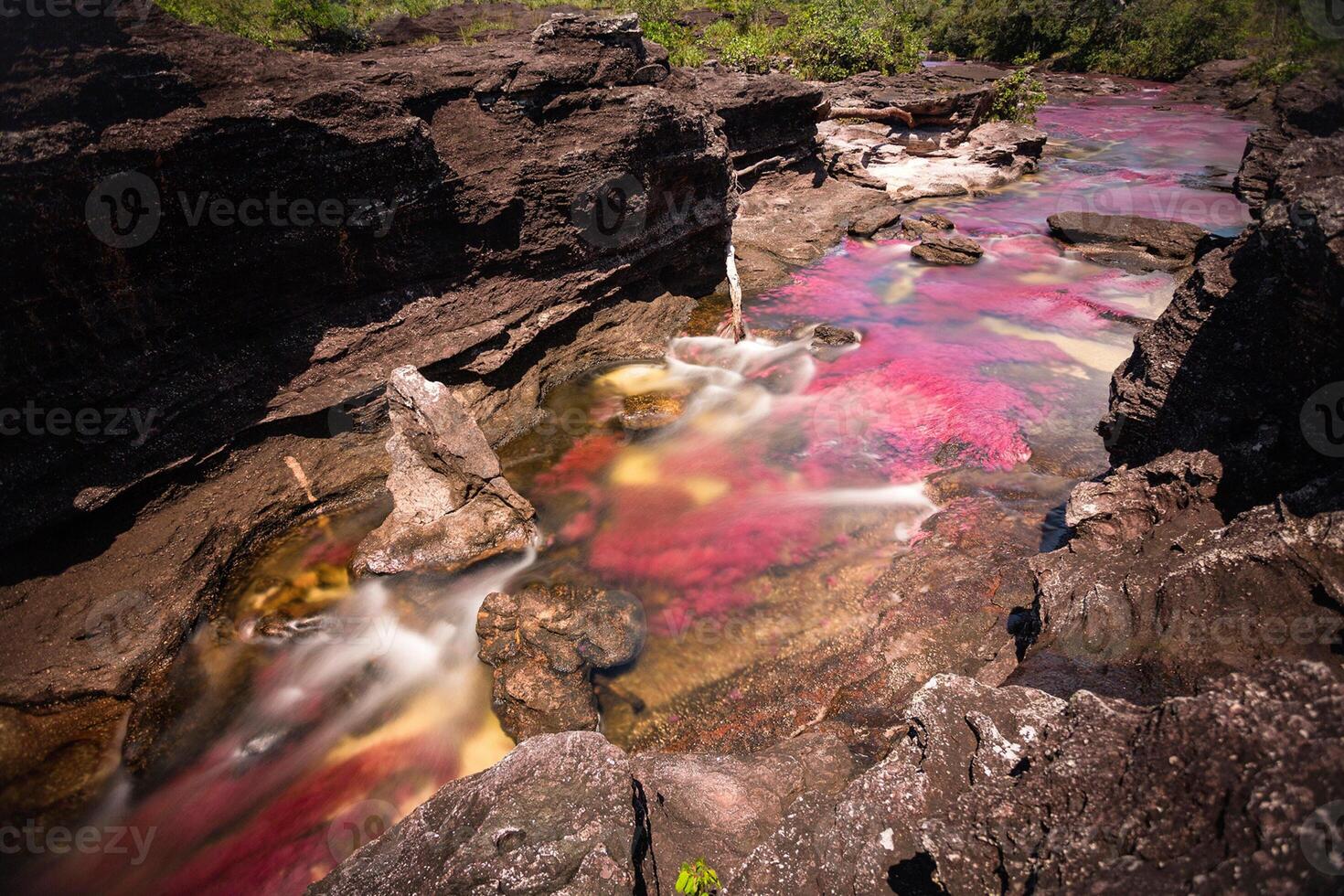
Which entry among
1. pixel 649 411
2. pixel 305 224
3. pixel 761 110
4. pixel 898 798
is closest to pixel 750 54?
pixel 761 110

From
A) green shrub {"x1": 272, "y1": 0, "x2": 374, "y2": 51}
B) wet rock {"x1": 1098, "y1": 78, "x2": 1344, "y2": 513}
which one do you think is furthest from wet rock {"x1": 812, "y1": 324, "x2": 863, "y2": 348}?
green shrub {"x1": 272, "y1": 0, "x2": 374, "y2": 51}

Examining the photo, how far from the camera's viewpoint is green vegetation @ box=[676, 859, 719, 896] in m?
2.91

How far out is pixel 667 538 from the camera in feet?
24.7

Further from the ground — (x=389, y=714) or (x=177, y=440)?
(x=177, y=440)

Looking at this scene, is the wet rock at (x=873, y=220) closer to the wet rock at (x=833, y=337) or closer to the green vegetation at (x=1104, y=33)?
the wet rock at (x=833, y=337)

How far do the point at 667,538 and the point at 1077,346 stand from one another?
30.1 feet

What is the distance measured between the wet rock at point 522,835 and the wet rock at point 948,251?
14.8m

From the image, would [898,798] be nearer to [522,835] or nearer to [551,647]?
[522,835]

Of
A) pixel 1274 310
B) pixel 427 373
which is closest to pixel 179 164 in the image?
pixel 427 373

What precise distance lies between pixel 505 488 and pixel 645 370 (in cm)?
409

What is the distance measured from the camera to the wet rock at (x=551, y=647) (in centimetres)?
541

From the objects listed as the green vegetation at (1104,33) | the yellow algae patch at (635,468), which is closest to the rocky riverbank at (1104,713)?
the yellow algae patch at (635,468)

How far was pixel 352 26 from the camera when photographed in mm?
17891

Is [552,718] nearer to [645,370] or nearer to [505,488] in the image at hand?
[505,488]
